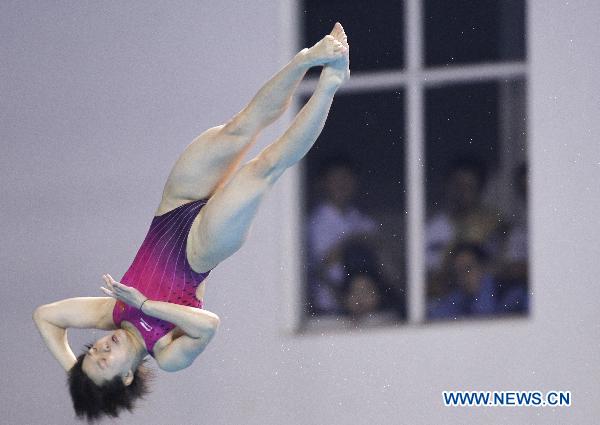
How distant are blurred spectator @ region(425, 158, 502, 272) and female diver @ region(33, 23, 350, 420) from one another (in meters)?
1.77

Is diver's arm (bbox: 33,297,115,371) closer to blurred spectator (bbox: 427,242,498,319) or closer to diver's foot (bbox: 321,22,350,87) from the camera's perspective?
diver's foot (bbox: 321,22,350,87)

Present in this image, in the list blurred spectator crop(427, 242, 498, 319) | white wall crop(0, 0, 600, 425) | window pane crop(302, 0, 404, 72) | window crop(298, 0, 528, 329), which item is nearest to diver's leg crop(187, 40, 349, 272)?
white wall crop(0, 0, 600, 425)

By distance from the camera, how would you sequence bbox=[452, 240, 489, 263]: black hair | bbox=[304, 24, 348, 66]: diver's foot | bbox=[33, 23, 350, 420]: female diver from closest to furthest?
bbox=[304, 24, 348, 66]: diver's foot < bbox=[33, 23, 350, 420]: female diver < bbox=[452, 240, 489, 263]: black hair

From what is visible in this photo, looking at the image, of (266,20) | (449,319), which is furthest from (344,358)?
(266,20)

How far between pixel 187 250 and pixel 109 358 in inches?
16.2

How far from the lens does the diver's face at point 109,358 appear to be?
135 inches

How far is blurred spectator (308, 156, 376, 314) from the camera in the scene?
5.17 metres

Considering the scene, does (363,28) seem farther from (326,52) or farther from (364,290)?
(326,52)

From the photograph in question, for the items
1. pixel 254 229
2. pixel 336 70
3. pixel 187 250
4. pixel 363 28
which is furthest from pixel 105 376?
pixel 363 28

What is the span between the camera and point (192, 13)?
5066 millimetres

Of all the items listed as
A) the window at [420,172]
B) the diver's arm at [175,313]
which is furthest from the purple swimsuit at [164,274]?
the window at [420,172]

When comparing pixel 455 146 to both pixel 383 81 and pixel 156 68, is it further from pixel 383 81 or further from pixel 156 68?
pixel 156 68

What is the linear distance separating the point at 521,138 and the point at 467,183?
45 cm

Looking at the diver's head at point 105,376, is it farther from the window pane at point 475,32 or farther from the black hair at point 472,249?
the window pane at point 475,32
